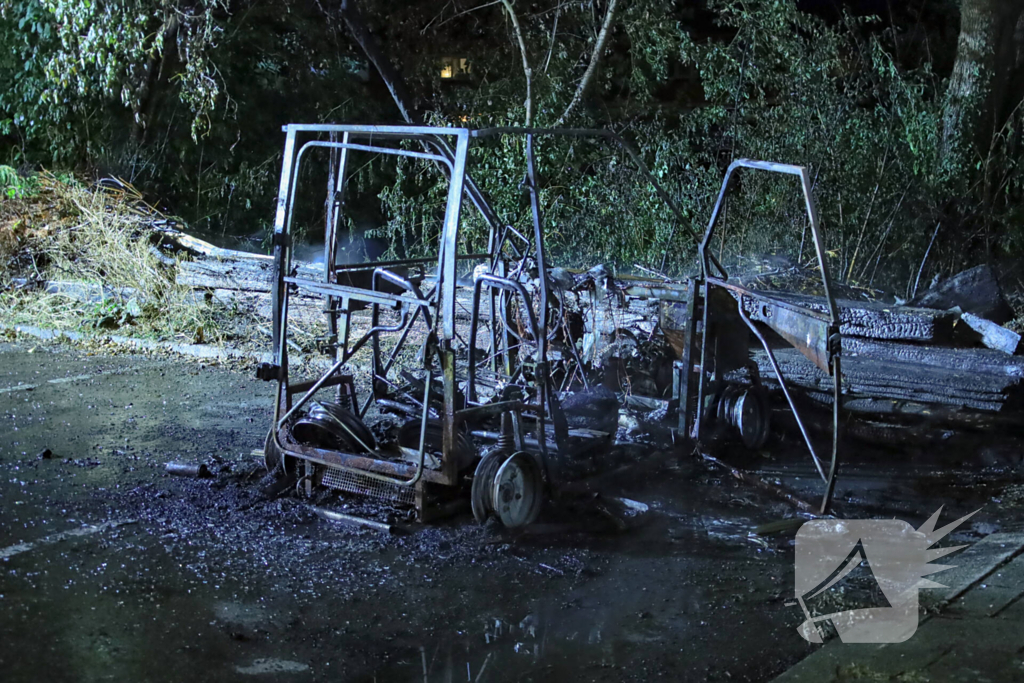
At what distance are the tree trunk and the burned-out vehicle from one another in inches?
187

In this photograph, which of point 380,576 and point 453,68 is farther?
point 453,68

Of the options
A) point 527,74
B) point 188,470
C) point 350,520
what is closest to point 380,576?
point 350,520

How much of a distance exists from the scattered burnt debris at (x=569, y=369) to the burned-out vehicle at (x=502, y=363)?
0.05ft

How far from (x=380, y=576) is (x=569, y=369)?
2527 millimetres

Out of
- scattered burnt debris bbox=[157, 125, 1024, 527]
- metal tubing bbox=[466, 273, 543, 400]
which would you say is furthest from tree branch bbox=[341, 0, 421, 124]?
metal tubing bbox=[466, 273, 543, 400]

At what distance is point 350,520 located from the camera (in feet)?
17.3

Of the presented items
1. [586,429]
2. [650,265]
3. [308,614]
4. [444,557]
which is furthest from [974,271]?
[308,614]

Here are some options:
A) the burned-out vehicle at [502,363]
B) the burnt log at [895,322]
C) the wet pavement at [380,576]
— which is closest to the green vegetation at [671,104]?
the burnt log at [895,322]

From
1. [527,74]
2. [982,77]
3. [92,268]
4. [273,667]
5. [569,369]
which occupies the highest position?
[982,77]

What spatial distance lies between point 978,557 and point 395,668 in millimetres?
2997

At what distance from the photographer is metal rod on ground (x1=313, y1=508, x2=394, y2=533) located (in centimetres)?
518

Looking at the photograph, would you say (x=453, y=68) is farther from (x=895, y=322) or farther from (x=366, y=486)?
(x=366, y=486)

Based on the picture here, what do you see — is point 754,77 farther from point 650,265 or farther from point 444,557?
point 444,557

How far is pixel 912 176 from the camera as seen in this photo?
35.2ft
